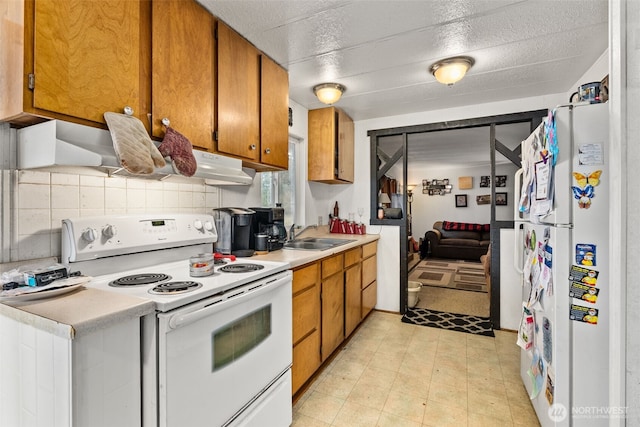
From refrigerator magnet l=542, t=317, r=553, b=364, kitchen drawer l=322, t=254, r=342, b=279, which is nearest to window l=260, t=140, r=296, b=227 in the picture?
kitchen drawer l=322, t=254, r=342, b=279

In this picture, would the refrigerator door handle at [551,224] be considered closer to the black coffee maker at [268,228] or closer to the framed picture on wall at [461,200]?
the black coffee maker at [268,228]

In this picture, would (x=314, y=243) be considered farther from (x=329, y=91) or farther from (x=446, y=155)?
(x=446, y=155)

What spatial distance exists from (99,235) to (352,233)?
2625mm

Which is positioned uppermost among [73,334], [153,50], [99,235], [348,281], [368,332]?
[153,50]

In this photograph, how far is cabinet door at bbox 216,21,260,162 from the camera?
1715 millimetres

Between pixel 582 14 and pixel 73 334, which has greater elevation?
pixel 582 14

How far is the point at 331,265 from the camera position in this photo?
227 cm

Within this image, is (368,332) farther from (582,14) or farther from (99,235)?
(582,14)

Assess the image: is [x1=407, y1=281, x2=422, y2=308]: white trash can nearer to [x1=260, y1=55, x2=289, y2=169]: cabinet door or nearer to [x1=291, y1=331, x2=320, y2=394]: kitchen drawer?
[x1=291, y1=331, x2=320, y2=394]: kitchen drawer

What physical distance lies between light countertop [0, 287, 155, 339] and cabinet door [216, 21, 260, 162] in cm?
99

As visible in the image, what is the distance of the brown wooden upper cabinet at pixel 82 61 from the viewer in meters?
0.97

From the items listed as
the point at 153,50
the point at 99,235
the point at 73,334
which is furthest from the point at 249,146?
the point at 73,334

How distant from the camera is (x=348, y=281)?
2.61m

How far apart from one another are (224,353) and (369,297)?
7.50ft
